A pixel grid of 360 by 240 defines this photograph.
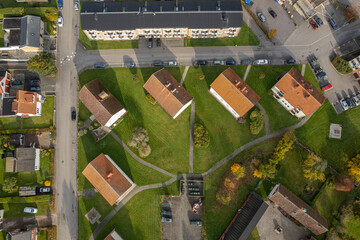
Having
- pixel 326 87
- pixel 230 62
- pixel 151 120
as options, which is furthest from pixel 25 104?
pixel 326 87

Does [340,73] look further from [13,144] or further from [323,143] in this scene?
[13,144]

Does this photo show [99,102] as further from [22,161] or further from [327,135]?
[327,135]

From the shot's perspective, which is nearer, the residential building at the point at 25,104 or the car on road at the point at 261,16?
the residential building at the point at 25,104

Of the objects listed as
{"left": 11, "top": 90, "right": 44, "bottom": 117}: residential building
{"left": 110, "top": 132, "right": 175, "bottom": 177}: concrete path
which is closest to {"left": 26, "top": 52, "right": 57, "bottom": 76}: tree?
{"left": 11, "top": 90, "right": 44, "bottom": 117}: residential building

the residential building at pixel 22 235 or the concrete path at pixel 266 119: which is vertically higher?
the concrete path at pixel 266 119

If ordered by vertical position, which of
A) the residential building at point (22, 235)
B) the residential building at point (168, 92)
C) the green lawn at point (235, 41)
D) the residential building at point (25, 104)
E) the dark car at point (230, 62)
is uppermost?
the green lawn at point (235, 41)

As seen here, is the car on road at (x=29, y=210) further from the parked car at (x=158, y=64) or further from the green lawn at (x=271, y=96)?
the green lawn at (x=271, y=96)

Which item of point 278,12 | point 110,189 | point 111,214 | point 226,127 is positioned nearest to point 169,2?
point 278,12

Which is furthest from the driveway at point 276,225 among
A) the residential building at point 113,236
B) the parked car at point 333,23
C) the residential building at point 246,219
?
the parked car at point 333,23
